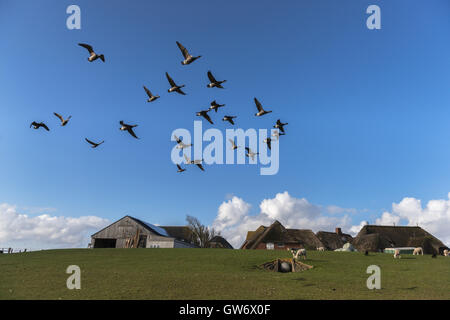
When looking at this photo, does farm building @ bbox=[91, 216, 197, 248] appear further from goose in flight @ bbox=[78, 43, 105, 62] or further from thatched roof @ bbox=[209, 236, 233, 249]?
goose in flight @ bbox=[78, 43, 105, 62]

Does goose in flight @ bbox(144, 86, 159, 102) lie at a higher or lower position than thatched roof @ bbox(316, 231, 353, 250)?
higher

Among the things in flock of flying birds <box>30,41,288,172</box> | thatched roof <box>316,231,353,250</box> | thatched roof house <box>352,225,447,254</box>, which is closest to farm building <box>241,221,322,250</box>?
thatched roof <box>316,231,353,250</box>

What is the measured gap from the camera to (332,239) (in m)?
79.4

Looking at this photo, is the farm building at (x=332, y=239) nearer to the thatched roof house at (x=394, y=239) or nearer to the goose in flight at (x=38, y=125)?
the thatched roof house at (x=394, y=239)

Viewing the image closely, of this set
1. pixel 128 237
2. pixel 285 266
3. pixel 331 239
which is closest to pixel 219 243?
pixel 331 239

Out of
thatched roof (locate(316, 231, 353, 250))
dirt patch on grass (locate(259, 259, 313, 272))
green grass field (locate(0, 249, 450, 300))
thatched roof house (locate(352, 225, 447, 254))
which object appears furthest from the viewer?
thatched roof (locate(316, 231, 353, 250))

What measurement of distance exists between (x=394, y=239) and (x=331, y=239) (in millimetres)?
16138

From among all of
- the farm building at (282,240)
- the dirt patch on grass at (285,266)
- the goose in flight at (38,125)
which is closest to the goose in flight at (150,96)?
the goose in flight at (38,125)

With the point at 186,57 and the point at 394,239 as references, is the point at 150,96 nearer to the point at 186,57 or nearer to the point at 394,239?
the point at 186,57

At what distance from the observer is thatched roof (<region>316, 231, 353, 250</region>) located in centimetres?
7725
